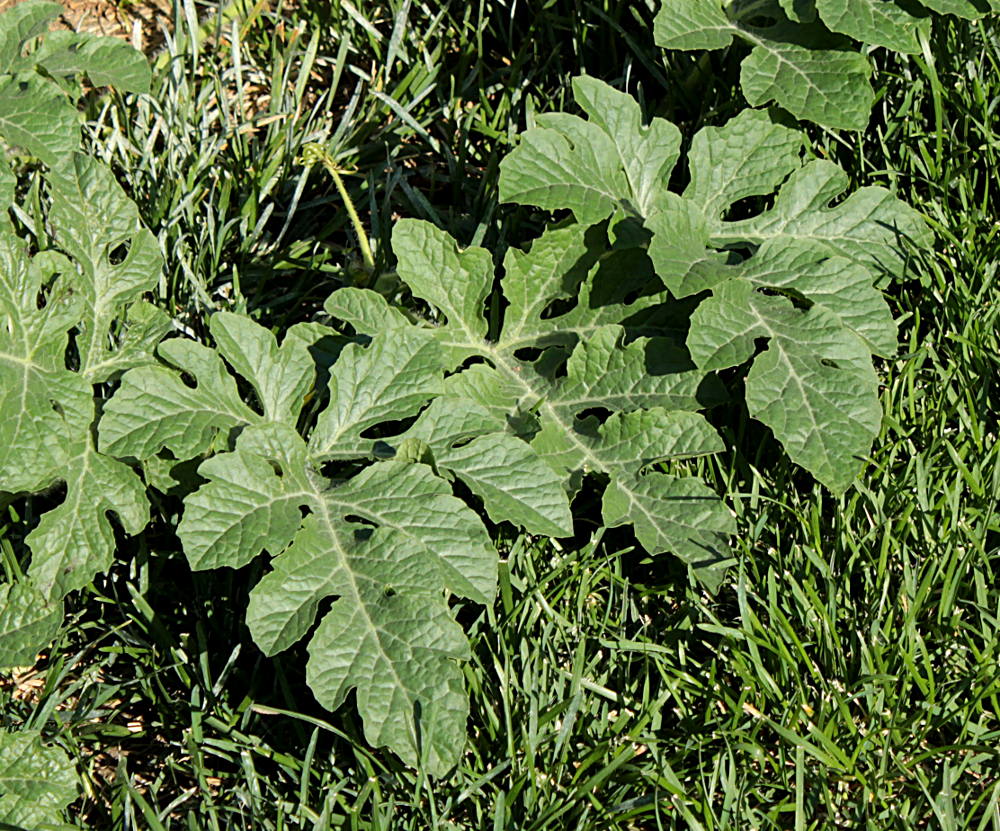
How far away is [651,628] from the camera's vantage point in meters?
2.82

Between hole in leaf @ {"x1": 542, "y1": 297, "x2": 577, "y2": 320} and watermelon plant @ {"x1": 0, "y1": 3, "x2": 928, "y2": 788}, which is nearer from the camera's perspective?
watermelon plant @ {"x1": 0, "y1": 3, "x2": 928, "y2": 788}

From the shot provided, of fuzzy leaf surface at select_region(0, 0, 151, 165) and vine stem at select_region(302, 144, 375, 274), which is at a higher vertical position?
fuzzy leaf surface at select_region(0, 0, 151, 165)

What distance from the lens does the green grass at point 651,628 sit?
2510mm

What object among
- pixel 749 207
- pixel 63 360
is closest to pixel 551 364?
pixel 749 207

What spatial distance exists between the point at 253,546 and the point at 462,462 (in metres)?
0.49

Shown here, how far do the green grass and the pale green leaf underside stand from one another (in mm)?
119

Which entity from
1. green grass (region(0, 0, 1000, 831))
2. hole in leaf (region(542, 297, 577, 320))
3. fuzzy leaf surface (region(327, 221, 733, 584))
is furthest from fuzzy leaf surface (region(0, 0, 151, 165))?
hole in leaf (region(542, 297, 577, 320))

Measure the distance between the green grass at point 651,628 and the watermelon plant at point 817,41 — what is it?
29 cm

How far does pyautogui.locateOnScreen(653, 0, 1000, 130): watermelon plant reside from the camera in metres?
3.03

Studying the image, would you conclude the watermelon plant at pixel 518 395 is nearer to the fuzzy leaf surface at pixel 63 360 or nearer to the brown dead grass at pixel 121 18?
the fuzzy leaf surface at pixel 63 360

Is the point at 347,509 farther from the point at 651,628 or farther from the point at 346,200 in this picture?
the point at 346,200

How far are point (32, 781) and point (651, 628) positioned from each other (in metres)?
1.33

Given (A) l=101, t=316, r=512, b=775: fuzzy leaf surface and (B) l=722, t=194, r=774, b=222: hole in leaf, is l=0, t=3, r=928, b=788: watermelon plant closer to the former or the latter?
(A) l=101, t=316, r=512, b=775: fuzzy leaf surface

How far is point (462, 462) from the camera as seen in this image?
8.82 feet
